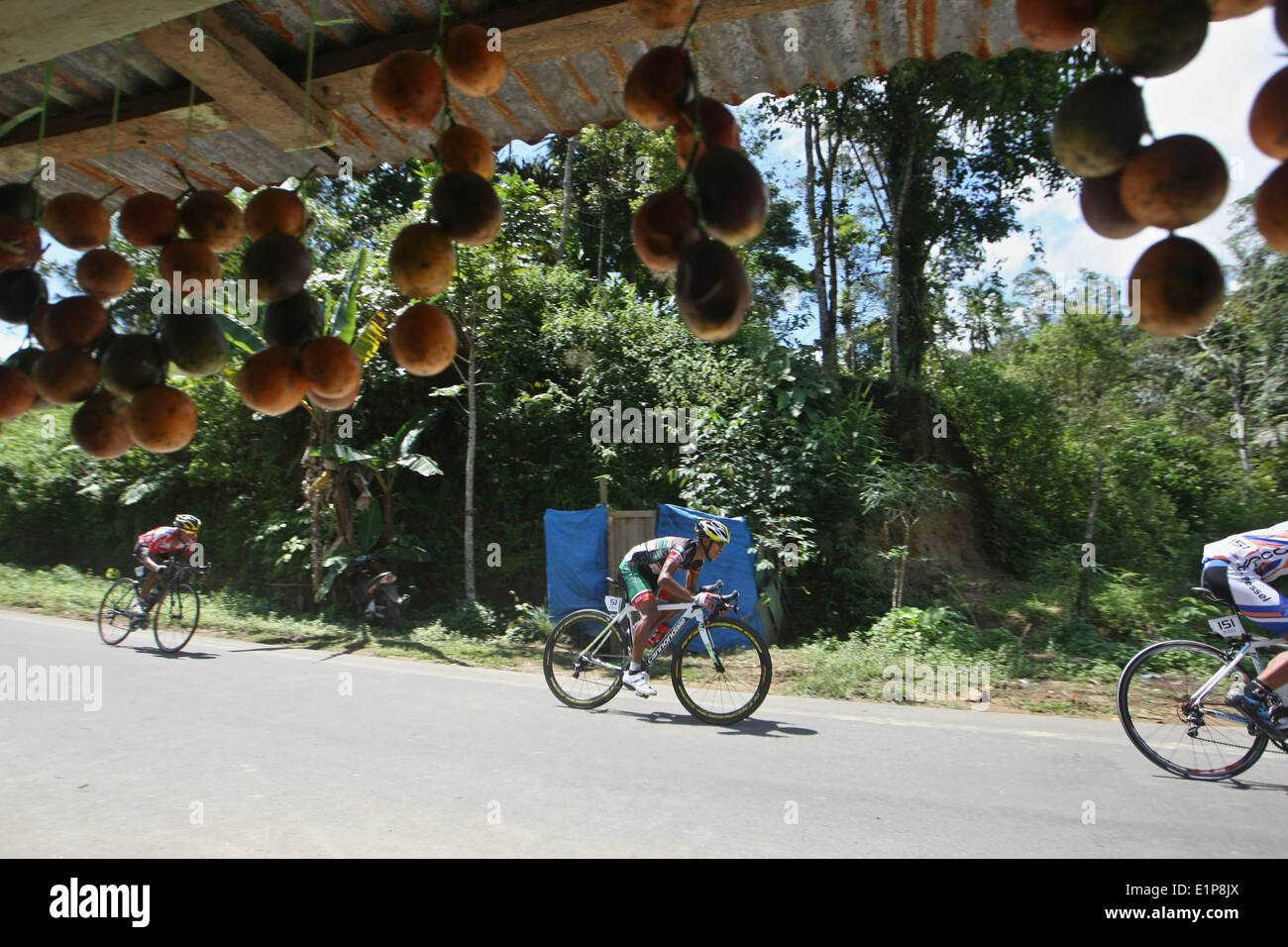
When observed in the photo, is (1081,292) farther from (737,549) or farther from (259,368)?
(259,368)

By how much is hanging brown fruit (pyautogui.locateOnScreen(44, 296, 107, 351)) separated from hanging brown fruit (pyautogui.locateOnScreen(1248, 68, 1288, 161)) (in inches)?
53.2

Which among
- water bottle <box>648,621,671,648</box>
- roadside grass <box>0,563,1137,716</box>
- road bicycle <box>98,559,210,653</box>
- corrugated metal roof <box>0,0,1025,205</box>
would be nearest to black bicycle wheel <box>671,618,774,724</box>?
water bottle <box>648,621,671,648</box>

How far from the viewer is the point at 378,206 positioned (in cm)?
1636

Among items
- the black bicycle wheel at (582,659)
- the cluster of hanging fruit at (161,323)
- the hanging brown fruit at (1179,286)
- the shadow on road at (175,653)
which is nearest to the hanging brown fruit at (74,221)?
the cluster of hanging fruit at (161,323)

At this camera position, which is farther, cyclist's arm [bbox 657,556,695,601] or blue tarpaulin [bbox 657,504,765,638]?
blue tarpaulin [bbox 657,504,765,638]

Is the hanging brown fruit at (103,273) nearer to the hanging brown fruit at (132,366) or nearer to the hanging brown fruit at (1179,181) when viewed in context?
the hanging brown fruit at (132,366)

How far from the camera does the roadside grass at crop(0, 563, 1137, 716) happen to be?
21.6 ft

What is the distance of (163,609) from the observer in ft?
29.0

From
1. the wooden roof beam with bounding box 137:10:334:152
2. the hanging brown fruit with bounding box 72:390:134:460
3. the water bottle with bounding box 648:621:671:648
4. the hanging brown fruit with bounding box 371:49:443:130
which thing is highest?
the wooden roof beam with bounding box 137:10:334:152

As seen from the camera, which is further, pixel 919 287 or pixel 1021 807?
pixel 919 287

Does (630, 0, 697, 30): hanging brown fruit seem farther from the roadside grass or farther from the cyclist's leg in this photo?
the roadside grass

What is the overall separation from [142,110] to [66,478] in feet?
53.7

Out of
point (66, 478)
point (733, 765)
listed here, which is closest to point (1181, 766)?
point (733, 765)

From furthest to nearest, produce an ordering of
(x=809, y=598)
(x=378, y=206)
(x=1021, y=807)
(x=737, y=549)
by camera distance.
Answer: (x=378, y=206) → (x=809, y=598) → (x=737, y=549) → (x=1021, y=807)
